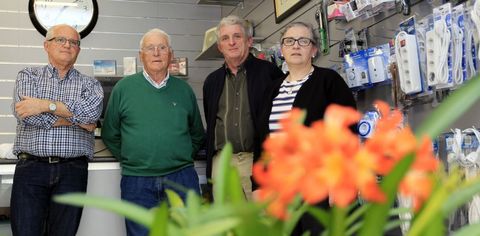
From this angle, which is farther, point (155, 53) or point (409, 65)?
point (155, 53)

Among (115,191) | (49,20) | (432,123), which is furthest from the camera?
(49,20)

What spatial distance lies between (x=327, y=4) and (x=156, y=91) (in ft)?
3.70

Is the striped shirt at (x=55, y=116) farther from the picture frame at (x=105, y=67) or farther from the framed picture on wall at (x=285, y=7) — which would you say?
the picture frame at (x=105, y=67)

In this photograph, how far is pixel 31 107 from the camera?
251cm

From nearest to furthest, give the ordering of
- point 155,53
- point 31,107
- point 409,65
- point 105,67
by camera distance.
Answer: point 409,65 < point 31,107 < point 155,53 < point 105,67

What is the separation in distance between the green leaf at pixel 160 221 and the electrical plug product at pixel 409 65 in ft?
5.81

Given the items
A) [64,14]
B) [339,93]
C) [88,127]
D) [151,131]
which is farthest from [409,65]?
[64,14]

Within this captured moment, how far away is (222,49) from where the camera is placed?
2.85 m

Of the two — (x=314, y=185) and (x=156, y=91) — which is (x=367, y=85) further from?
(x=314, y=185)

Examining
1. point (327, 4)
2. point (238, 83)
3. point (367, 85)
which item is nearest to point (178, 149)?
point (238, 83)

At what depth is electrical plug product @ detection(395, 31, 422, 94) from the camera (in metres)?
2.08

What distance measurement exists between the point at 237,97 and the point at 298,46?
458 millimetres

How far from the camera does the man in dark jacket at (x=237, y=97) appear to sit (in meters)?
2.61

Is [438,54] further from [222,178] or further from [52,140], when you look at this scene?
[52,140]
